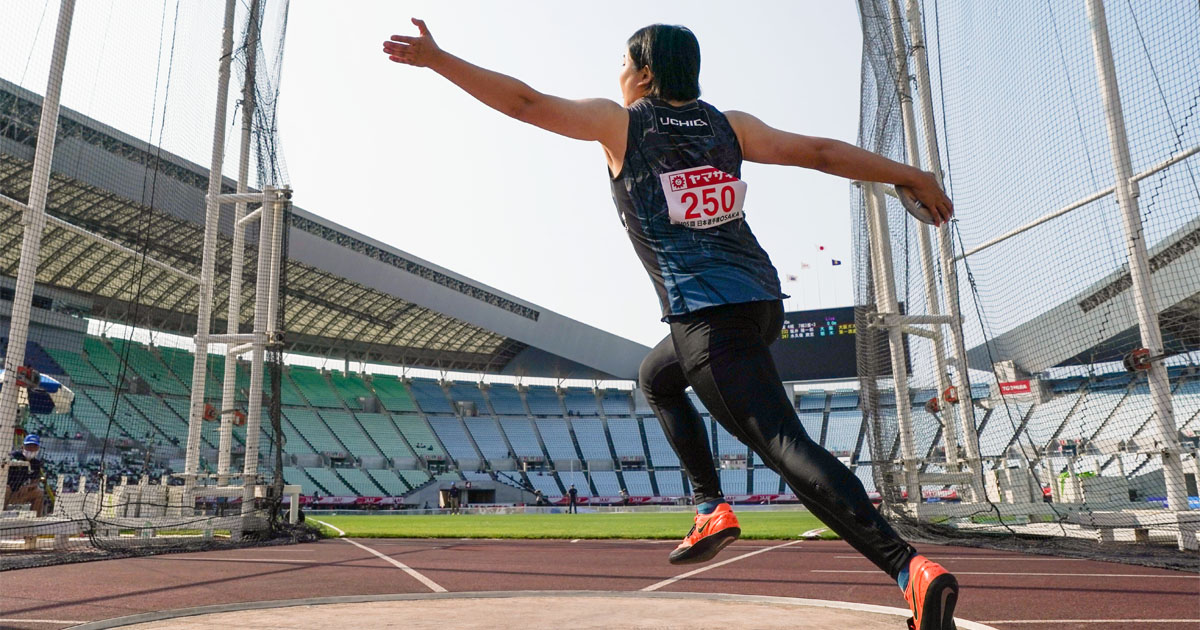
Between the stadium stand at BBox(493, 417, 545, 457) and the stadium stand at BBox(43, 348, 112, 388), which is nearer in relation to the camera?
the stadium stand at BBox(43, 348, 112, 388)

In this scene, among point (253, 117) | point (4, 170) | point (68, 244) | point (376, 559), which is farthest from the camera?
point (68, 244)

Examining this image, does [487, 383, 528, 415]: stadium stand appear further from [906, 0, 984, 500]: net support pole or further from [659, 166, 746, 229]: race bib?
[659, 166, 746, 229]: race bib

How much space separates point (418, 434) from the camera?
44906mm

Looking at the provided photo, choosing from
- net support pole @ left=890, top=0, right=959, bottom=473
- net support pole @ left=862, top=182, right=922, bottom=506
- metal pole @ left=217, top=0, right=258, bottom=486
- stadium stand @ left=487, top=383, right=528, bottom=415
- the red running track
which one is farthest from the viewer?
stadium stand @ left=487, top=383, right=528, bottom=415

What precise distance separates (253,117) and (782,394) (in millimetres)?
13517

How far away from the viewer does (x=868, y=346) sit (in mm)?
11969

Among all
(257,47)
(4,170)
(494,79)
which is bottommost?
(494,79)

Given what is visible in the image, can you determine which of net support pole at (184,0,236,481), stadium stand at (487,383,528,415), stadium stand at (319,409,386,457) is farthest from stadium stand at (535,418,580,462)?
net support pole at (184,0,236,481)

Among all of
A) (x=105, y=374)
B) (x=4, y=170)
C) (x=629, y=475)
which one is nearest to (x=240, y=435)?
(x=105, y=374)

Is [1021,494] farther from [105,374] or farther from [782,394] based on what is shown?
[105,374]

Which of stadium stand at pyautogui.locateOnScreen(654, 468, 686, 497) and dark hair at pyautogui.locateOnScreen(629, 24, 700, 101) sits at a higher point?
dark hair at pyautogui.locateOnScreen(629, 24, 700, 101)

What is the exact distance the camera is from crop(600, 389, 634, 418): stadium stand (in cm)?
5056

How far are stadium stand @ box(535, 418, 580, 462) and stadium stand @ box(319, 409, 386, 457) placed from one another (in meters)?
9.89

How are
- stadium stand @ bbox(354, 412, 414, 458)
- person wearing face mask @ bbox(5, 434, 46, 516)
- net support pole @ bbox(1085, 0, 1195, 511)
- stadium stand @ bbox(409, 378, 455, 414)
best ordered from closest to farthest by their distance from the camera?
1. net support pole @ bbox(1085, 0, 1195, 511)
2. person wearing face mask @ bbox(5, 434, 46, 516)
3. stadium stand @ bbox(354, 412, 414, 458)
4. stadium stand @ bbox(409, 378, 455, 414)
